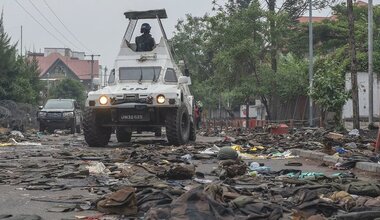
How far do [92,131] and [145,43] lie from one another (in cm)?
368

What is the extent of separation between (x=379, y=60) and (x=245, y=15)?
8645 mm

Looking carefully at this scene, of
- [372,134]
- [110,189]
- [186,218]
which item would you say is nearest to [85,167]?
[110,189]

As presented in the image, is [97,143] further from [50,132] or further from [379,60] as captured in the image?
[379,60]

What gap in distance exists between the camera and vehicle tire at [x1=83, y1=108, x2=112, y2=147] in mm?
14573

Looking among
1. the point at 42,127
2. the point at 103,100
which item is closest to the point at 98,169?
the point at 103,100

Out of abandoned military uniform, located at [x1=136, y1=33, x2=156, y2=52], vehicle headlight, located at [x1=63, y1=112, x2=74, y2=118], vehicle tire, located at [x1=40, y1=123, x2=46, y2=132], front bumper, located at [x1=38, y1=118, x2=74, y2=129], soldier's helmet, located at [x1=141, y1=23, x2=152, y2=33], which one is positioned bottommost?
vehicle tire, located at [x1=40, y1=123, x2=46, y2=132]

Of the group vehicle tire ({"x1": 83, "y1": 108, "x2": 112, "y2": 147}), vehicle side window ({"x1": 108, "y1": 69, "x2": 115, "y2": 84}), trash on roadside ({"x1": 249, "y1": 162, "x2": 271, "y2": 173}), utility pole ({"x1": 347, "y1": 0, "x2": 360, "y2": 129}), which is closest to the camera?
trash on roadside ({"x1": 249, "y1": 162, "x2": 271, "y2": 173})

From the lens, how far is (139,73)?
52.3 ft

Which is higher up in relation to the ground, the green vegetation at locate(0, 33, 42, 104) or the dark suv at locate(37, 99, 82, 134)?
the green vegetation at locate(0, 33, 42, 104)

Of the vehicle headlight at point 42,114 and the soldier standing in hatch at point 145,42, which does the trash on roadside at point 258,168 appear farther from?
the vehicle headlight at point 42,114

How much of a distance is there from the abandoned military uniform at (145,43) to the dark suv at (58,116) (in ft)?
35.9

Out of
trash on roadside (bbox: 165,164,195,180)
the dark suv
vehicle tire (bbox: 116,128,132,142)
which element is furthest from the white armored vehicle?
the dark suv

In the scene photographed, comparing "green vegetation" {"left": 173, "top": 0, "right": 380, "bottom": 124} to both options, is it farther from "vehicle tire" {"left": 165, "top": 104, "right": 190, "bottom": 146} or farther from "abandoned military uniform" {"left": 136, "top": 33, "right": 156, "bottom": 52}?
"vehicle tire" {"left": 165, "top": 104, "right": 190, "bottom": 146}

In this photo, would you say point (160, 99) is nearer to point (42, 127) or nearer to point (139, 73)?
point (139, 73)
